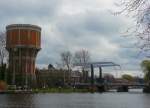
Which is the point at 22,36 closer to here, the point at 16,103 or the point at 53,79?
the point at 53,79

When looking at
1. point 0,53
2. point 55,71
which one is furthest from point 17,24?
point 0,53

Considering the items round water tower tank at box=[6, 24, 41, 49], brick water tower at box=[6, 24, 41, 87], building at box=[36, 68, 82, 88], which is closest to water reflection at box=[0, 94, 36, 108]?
brick water tower at box=[6, 24, 41, 87]

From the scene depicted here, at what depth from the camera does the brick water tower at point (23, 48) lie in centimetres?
12662

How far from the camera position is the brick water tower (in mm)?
126619

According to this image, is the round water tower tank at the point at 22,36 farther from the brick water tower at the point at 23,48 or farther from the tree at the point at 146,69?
the tree at the point at 146,69

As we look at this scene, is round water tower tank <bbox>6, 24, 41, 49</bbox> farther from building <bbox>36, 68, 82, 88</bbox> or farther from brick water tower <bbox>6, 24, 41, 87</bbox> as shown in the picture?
building <bbox>36, 68, 82, 88</bbox>

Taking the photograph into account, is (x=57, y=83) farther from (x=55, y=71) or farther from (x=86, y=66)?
(x=86, y=66)

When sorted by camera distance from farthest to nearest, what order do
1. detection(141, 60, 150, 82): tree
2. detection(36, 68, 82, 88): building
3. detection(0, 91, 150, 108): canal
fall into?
detection(36, 68, 82, 88): building → detection(141, 60, 150, 82): tree → detection(0, 91, 150, 108): canal

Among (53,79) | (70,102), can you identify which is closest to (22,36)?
(53,79)

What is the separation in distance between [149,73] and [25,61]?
40969 mm

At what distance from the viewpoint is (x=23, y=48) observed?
13012 cm

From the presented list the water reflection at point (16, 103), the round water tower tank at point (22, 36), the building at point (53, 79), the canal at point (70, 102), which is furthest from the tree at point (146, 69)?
the water reflection at point (16, 103)

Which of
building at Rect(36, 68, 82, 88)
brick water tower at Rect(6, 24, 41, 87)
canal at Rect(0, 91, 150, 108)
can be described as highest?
brick water tower at Rect(6, 24, 41, 87)

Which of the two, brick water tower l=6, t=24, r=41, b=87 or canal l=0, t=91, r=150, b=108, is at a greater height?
brick water tower l=6, t=24, r=41, b=87
